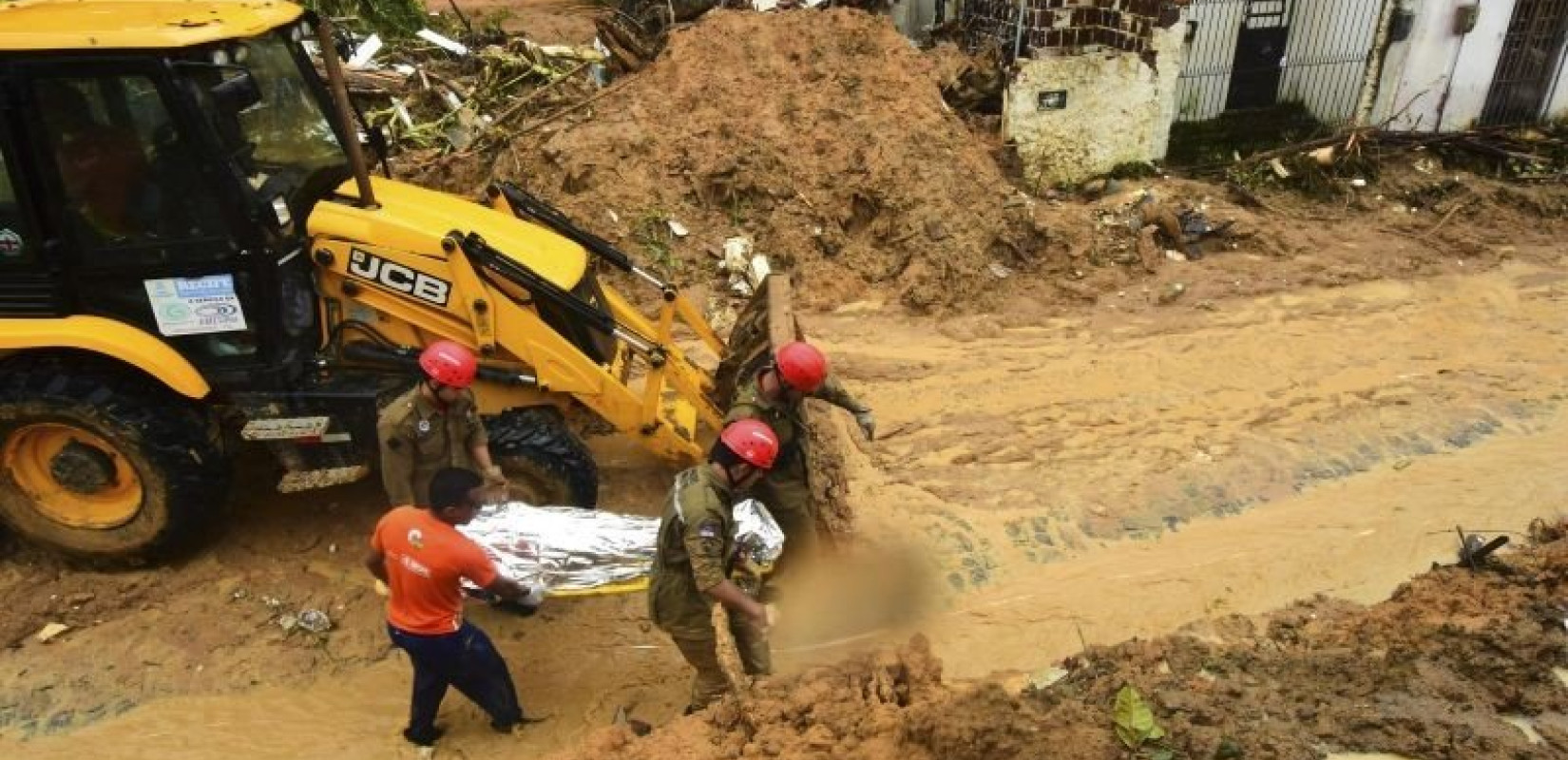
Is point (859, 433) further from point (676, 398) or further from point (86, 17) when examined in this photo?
point (86, 17)

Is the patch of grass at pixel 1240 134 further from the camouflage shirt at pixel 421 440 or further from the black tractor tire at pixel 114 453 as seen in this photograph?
the black tractor tire at pixel 114 453

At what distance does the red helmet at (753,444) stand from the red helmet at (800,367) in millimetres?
813

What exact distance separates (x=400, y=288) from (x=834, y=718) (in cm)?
304

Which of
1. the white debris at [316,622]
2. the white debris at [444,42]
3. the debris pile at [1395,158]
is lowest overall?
the white debris at [316,622]

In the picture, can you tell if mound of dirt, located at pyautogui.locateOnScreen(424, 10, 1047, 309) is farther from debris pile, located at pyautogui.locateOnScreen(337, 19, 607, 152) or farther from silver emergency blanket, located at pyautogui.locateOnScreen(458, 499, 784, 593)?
silver emergency blanket, located at pyautogui.locateOnScreen(458, 499, 784, 593)

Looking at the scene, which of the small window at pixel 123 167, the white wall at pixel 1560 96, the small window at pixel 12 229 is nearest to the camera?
the small window at pixel 123 167

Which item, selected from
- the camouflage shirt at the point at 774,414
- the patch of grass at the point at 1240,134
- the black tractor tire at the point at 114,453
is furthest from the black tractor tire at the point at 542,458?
the patch of grass at the point at 1240,134

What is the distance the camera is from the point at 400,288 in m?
5.11

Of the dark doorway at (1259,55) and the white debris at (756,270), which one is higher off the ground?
the dark doorway at (1259,55)

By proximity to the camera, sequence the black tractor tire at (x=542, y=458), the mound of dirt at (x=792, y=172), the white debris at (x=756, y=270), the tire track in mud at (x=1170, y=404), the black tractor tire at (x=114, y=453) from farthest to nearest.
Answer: the mound of dirt at (x=792, y=172) → the white debris at (x=756, y=270) → the tire track in mud at (x=1170, y=404) → the black tractor tire at (x=542, y=458) → the black tractor tire at (x=114, y=453)

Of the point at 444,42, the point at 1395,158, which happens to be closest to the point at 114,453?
the point at 444,42

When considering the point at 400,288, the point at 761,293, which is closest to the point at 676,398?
the point at 761,293

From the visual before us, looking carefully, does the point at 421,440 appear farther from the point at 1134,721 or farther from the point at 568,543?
the point at 1134,721

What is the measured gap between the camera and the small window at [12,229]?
15.0 feet
